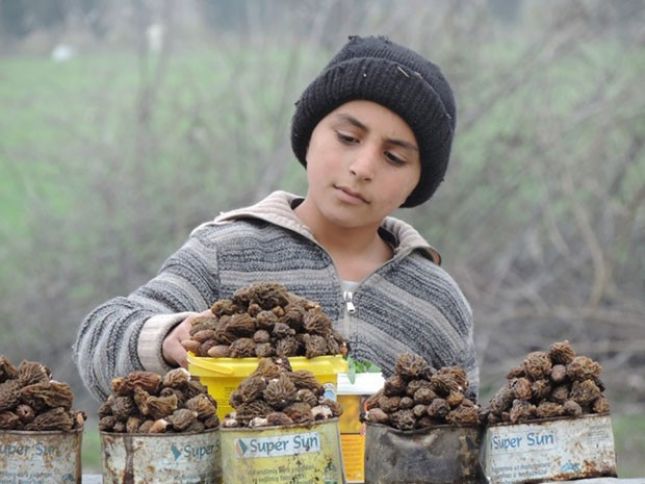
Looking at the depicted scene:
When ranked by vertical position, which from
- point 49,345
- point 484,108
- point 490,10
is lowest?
point 49,345

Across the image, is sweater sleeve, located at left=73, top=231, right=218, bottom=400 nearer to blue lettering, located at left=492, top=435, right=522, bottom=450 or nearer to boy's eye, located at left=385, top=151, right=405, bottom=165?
boy's eye, located at left=385, top=151, right=405, bottom=165

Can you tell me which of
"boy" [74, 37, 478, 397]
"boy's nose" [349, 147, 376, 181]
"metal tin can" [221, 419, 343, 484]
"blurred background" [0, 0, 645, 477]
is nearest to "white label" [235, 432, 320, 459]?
"metal tin can" [221, 419, 343, 484]

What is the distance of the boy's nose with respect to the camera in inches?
132

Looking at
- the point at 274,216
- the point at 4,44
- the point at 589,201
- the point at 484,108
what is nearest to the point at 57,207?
the point at 4,44

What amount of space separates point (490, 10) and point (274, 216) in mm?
4745

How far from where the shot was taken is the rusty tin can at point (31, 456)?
2.44m

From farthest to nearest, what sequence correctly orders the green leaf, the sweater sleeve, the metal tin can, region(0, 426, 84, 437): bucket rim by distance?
the sweater sleeve → the green leaf → region(0, 426, 84, 437): bucket rim → the metal tin can

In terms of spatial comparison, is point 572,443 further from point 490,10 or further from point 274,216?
point 490,10

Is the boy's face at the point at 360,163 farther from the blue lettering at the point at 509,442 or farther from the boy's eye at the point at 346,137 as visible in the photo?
the blue lettering at the point at 509,442

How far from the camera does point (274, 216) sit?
12.0 feet

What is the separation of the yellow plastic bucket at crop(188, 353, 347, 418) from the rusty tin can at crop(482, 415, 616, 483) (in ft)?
1.06

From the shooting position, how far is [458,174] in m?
7.87

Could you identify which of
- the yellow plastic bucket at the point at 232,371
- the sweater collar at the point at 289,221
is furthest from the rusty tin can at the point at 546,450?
the sweater collar at the point at 289,221

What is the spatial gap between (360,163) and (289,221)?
1.23 ft
